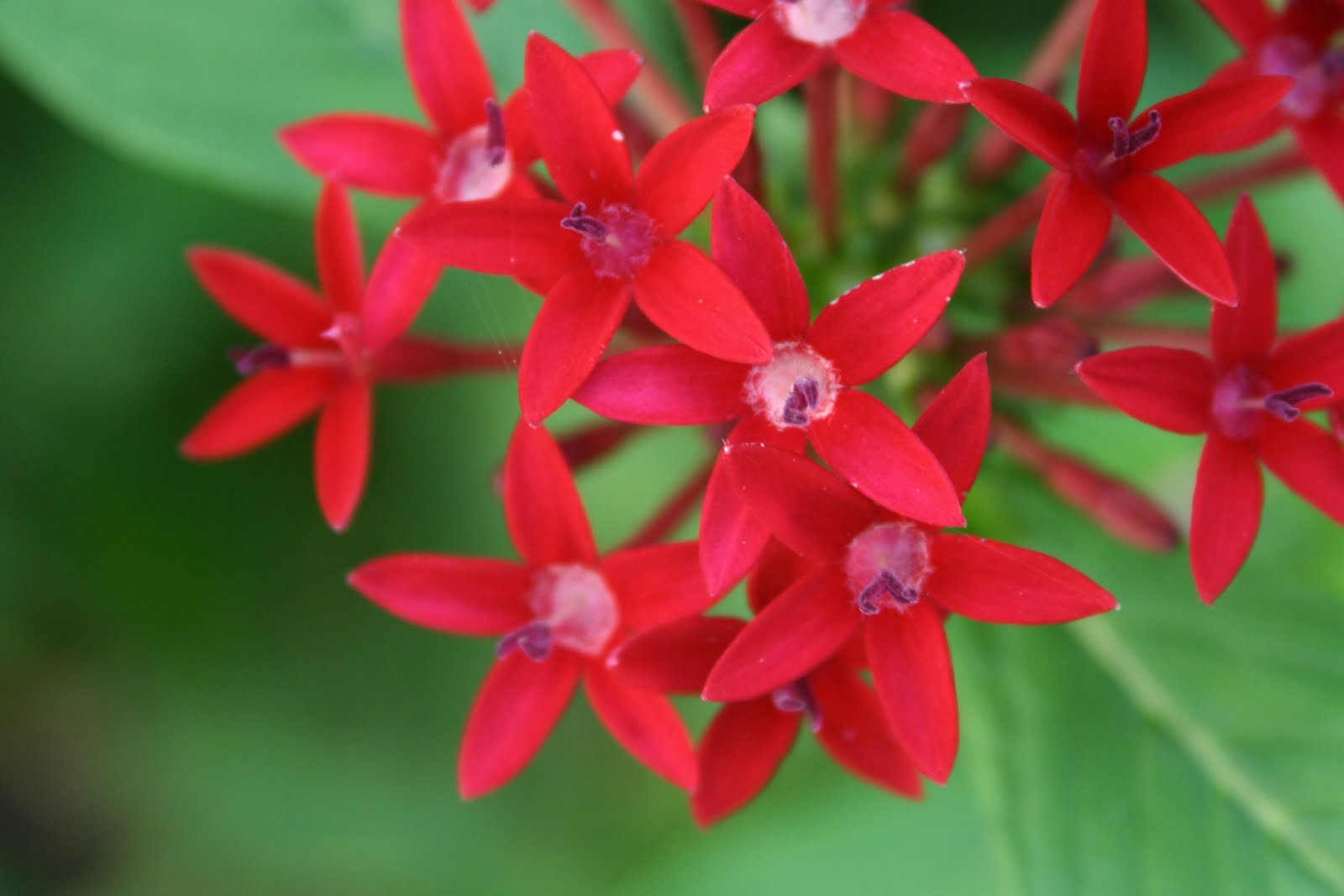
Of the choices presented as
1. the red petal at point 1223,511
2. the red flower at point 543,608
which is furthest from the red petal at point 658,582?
the red petal at point 1223,511

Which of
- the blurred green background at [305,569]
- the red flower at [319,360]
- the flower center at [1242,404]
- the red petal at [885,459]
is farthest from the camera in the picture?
the blurred green background at [305,569]

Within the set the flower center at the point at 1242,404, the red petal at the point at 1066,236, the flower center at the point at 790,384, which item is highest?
the red petal at the point at 1066,236

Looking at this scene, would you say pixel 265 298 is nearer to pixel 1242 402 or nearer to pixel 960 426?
pixel 960 426

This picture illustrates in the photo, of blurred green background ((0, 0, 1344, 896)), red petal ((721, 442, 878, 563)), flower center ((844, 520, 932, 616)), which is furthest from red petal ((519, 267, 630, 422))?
blurred green background ((0, 0, 1344, 896))

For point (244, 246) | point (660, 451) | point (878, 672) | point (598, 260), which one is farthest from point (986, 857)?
point (244, 246)

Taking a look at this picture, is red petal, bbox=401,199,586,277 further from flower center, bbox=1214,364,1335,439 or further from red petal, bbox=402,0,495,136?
flower center, bbox=1214,364,1335,439

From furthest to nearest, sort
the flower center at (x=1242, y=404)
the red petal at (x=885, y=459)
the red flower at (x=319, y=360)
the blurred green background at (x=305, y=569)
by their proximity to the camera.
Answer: the blurred green background at (x=305, y=569), the red flower at (x=319, y=360), the flower center at (x=1242, y=404), the red petal at (x=885, y=459)

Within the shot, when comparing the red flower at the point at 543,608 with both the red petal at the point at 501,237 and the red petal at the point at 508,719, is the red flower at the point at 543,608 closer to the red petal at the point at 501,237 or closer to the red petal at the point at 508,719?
the red petal at the point at 508,719
